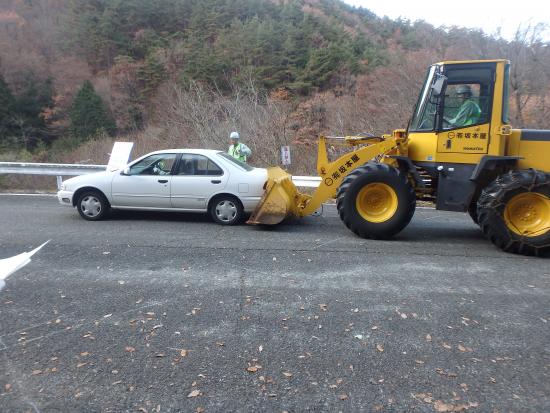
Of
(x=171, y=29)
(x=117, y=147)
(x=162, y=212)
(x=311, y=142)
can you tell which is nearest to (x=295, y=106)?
(x=311, y=142)

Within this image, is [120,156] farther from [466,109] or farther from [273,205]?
[466,109]

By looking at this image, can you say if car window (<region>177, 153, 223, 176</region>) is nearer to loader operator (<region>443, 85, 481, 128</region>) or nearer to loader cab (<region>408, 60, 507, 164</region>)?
loader cab (<region>408, 60, 507, 164</region>)

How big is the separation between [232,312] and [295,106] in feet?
67.2

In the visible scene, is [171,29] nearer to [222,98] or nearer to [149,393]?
[222,98]

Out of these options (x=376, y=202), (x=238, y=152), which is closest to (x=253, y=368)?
(x=376, y=202)

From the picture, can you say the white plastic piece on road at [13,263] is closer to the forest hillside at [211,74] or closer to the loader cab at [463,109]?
the loader cab at [463,109]

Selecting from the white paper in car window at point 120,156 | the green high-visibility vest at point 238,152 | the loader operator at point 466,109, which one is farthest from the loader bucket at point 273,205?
the white paper in car window at point 120,156

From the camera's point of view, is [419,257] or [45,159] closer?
[419,257]

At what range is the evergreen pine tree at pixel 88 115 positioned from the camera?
1414 inches

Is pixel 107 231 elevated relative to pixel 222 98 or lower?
lower

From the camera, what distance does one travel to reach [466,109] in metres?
7.09

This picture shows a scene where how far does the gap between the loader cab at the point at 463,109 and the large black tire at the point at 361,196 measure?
2.29 feet

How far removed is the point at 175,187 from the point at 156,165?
64 cm

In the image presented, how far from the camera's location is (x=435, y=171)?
7.41 m
